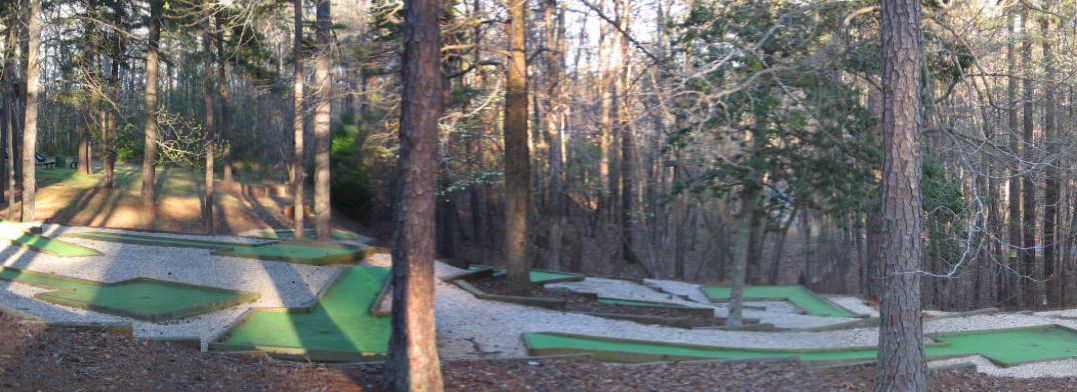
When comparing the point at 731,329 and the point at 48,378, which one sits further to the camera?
the point at 731,329

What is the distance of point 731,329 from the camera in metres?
12.9

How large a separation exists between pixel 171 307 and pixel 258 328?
1521 millimetres

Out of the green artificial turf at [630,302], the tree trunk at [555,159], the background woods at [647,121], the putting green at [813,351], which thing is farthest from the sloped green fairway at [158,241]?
the putting green at [813,351]

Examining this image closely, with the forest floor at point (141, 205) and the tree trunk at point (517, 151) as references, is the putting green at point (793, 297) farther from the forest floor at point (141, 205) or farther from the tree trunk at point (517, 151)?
the forest floor at point (141, 205)

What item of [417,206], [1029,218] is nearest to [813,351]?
[417,206]

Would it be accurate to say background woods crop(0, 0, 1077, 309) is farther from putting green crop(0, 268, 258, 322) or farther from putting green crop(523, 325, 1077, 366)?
putting green crop(0, 268, 258, 322)

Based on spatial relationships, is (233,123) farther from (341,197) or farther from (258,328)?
(258,328)

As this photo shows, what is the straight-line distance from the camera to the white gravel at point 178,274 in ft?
33.3

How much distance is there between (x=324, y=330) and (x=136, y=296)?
10.5 ft

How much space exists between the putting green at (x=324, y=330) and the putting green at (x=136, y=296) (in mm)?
832

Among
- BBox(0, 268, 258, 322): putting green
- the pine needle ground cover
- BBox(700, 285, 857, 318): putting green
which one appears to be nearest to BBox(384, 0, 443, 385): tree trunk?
BBox(0, 268, 258, 322): putting green

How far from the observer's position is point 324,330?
10.4 meters

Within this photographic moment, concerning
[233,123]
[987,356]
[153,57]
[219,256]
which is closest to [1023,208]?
[987,356]

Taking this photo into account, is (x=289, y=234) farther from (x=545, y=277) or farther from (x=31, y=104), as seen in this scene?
(x=545, y=277)
